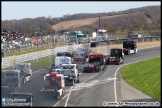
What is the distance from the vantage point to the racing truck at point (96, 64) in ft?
127

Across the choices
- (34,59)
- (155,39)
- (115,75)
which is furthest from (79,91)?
(155,39)

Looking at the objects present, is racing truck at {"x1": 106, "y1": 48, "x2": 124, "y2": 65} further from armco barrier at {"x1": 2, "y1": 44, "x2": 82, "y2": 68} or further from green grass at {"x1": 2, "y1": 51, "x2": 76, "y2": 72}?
armco barrier at {"x1": 2, "y1": 44, "x2": 82, "y2": 68}

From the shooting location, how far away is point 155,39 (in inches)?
2953

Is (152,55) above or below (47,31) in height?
below

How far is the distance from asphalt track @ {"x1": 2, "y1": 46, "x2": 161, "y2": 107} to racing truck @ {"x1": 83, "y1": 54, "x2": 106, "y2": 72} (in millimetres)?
821

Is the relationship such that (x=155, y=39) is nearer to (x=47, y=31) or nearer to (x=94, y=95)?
(x=47, y=31)

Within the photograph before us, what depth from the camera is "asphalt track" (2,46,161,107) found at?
68.6 feet

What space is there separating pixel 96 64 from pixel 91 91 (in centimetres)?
1370

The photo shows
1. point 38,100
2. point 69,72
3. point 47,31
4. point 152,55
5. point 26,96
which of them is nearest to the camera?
point 26,96

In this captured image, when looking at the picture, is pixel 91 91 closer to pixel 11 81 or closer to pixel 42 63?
pixel 11 81

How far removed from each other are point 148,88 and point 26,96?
12.7m

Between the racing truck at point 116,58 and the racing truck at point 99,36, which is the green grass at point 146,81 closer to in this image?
the racing truck at point 116,58

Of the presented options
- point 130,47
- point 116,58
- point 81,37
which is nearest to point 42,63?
point 116,58

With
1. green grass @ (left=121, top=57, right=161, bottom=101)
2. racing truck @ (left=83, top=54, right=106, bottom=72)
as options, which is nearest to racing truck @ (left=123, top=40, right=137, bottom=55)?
racing truck @ (left=83, top=54, right=106, bottom=72)
